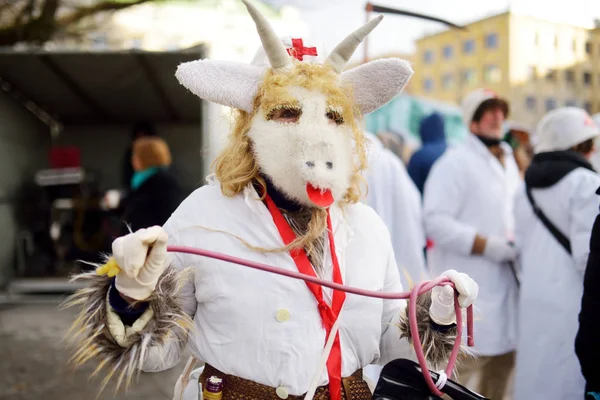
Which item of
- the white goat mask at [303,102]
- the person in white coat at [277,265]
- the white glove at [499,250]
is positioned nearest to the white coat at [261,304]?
the person in white coat at [277,265]

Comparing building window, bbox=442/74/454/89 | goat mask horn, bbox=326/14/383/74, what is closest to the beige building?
goat mask horn, bbox=326/14/383/74

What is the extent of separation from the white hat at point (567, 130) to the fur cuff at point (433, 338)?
5.98 ft

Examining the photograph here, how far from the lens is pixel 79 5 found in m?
7.89

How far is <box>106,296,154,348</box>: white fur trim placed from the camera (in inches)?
52.7

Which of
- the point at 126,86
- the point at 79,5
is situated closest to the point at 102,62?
the point at 126,86

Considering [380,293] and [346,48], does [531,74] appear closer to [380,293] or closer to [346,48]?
[346,48]

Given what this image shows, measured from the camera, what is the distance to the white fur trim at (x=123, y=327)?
4.39 ft

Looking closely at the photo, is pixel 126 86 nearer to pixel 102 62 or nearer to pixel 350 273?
pixel 102 62

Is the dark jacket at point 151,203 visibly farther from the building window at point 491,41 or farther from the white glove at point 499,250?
the building window at point 491,41

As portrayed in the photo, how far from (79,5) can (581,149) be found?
22.9 feet

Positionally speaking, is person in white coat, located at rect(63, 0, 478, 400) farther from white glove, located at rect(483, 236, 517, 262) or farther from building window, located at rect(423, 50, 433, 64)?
building window, located at rect(423, 50, 433, 64)

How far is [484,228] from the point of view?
332 centimetres

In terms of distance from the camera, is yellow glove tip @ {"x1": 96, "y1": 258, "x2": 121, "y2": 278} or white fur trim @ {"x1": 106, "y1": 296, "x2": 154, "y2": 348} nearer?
yellow glove tip @ {"x1": 96, "y1": 258, "x2": 121, "y2": 278}

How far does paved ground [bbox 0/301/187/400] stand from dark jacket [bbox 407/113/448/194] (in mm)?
2313
